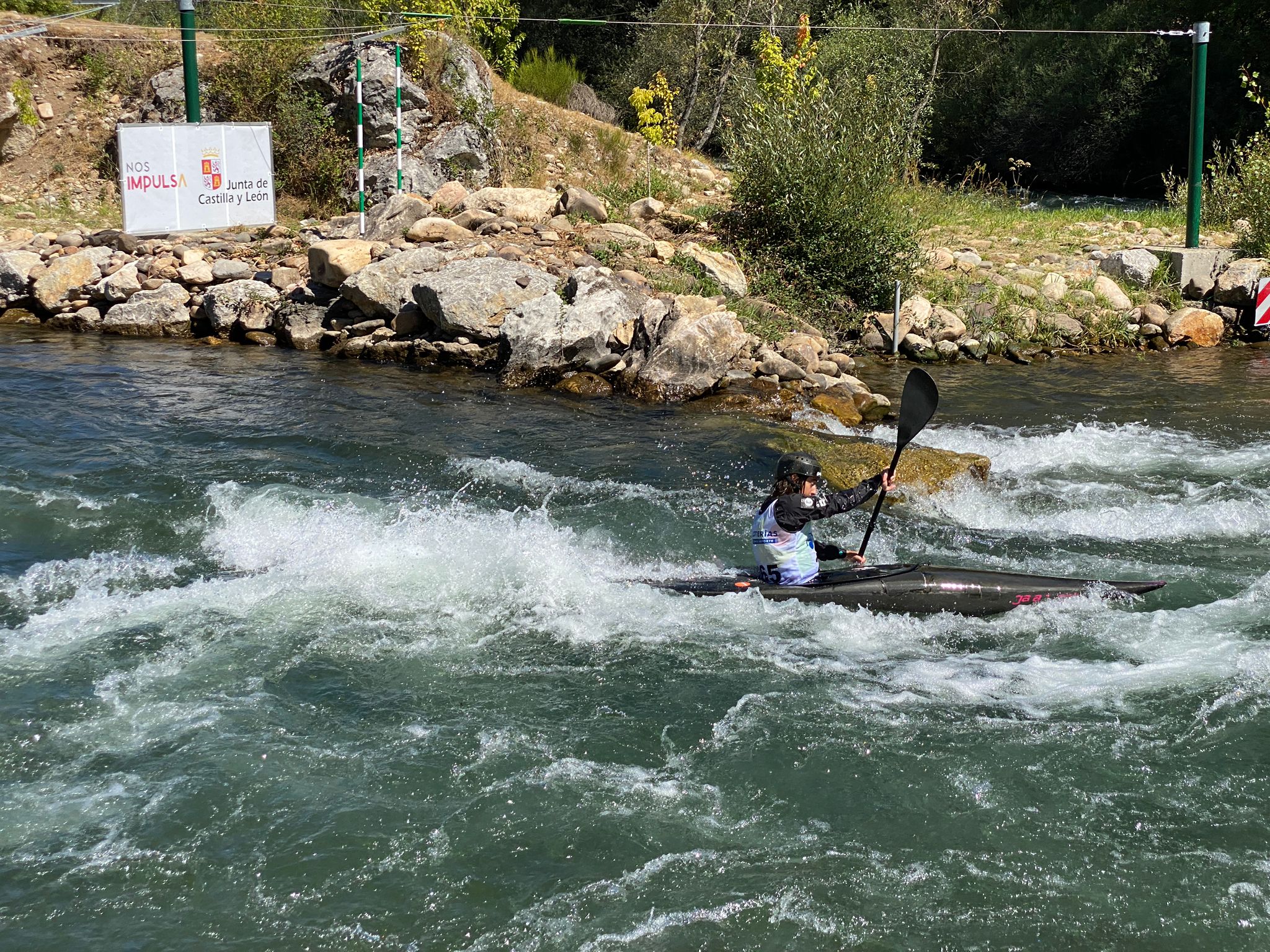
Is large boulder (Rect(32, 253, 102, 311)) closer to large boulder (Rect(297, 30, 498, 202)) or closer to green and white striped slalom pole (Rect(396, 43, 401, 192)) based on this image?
large boulder (Rect(297, 30, 498, 202))

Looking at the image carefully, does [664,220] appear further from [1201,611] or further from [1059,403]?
[1201,611]

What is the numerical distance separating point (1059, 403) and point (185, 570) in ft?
25.8

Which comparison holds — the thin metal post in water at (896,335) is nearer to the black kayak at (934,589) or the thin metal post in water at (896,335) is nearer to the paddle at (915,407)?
the paddle at (915,407)

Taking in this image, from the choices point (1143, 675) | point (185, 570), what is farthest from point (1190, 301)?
point (185, 570)

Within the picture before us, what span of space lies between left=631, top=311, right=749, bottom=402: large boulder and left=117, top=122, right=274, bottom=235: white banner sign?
20.0ft

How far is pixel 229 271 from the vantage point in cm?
1297

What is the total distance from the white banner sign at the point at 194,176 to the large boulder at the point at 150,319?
1.16 metres

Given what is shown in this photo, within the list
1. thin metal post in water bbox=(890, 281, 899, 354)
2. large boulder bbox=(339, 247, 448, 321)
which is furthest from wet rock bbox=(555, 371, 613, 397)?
thin metal post in water bbox=(890, 281, 899, 354)

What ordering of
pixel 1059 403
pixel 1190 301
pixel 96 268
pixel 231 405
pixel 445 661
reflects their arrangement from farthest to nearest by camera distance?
pixel 1190 301, pixel 96 268, pixel 1059 403, pixel 231 405, pixel 445 661

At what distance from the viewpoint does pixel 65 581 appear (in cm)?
622

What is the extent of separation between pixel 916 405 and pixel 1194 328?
8.57 m

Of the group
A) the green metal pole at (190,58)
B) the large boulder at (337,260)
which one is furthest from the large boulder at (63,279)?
the large boulder at (337,260)

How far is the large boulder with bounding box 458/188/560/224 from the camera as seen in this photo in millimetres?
13516

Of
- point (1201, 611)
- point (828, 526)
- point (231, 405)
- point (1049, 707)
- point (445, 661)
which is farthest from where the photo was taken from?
point (231, 405)
